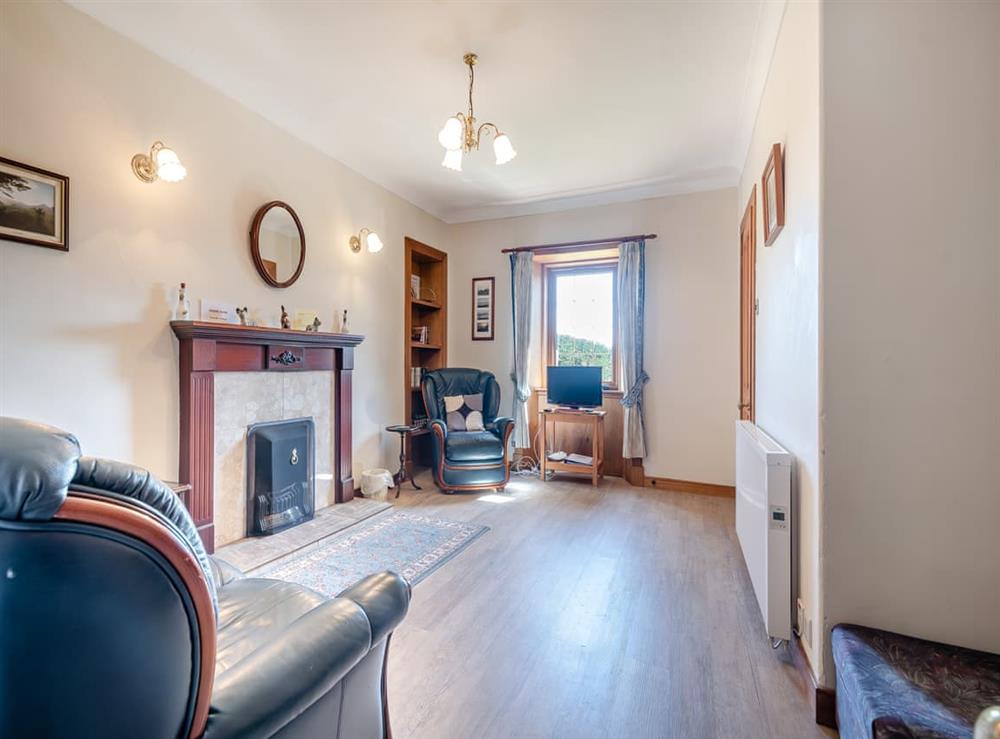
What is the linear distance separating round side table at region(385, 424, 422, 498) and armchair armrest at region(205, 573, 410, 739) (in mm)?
2903

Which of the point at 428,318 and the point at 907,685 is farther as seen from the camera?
the point at 428,318

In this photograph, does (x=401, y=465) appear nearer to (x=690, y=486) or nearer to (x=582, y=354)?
(x=582, y=354)

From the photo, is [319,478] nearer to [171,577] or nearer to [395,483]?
[395,483]

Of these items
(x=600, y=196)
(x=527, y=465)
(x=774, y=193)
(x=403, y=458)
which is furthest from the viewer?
(x=527, y=465)

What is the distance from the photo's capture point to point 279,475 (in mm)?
3066

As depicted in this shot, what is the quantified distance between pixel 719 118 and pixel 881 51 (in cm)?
194

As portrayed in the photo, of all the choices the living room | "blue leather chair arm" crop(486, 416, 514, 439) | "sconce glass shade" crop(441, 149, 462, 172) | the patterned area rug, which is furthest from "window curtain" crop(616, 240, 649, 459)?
"sconce glass shade" crop(441, 149, 462, 172)

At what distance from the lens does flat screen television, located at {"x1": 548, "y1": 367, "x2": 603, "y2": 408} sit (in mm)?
4508

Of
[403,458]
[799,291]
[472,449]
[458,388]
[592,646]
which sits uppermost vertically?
[799,291]

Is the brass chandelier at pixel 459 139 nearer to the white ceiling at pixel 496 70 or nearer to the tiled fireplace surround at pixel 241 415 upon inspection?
the white ceiling at pixel 496 70

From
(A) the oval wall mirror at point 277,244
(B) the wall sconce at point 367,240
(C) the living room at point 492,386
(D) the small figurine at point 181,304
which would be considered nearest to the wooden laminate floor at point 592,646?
(C) the living room at point 492,386

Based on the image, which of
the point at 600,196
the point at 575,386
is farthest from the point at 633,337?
the point at 600,196

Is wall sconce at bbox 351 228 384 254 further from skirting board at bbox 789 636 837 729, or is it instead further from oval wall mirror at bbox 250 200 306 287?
skirting board at bbox 789 636 837 729

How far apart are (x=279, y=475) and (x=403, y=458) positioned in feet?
4.59
